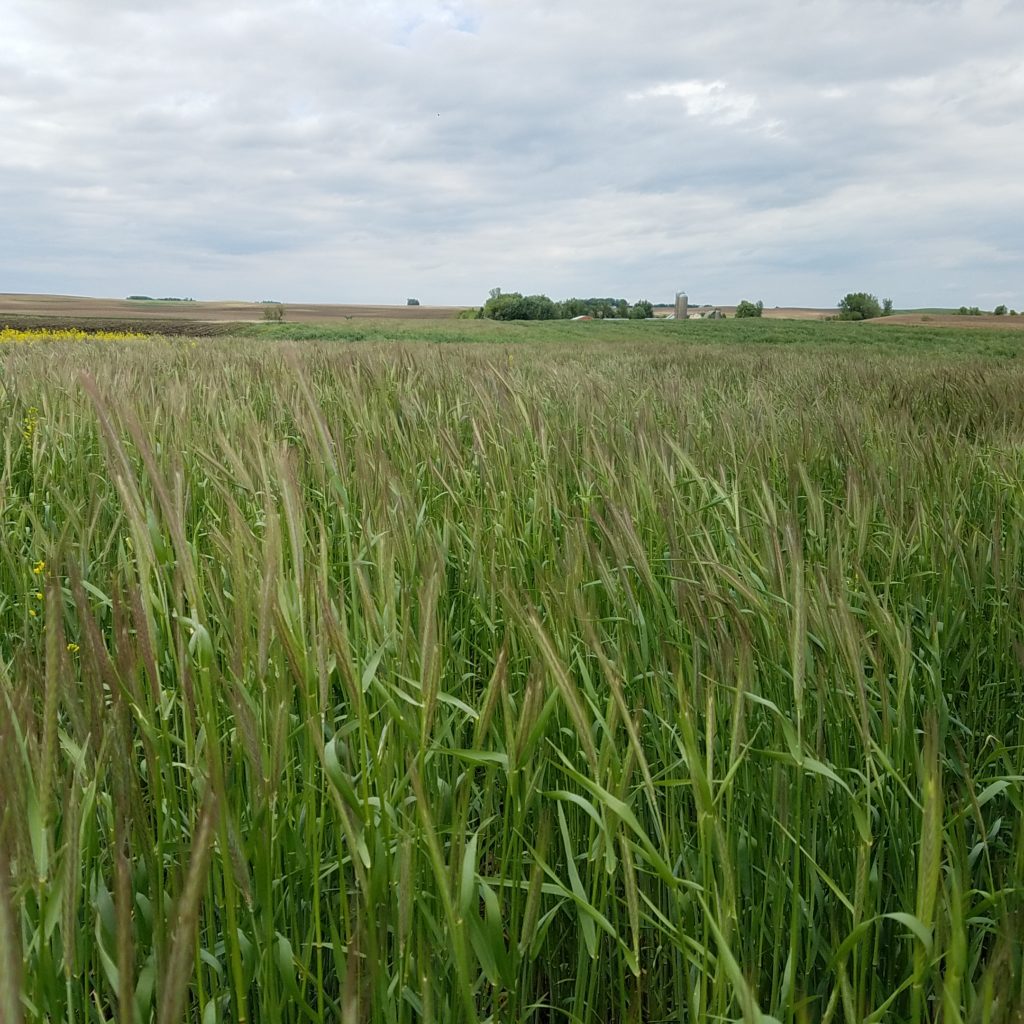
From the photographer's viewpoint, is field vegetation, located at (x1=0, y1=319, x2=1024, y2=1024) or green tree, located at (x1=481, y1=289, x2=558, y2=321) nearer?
field vegetation, located at (x1=0, y1=319, x2=1024, y2=1024)

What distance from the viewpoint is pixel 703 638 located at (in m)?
1.05

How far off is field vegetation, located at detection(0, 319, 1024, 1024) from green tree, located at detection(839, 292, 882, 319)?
36.0 meters

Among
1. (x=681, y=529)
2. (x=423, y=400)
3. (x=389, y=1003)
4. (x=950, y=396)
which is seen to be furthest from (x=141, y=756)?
(x=950, y=396)

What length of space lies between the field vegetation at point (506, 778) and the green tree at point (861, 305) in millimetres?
35997

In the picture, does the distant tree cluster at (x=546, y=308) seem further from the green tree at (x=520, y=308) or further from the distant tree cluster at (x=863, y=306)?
the distant tree cluster at (x=863, y=306)

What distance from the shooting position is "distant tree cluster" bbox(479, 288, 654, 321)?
130 feet

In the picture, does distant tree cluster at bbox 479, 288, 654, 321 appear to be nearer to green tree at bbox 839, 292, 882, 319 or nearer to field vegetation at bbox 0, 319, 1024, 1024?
green tree at bbox 839, 292, 882, 319

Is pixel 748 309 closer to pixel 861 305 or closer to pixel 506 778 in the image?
pixel 861 305

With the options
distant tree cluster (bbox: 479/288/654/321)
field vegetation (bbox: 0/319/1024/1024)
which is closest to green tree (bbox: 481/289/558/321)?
distant tree cluster (bbox: 479/288/654/321)

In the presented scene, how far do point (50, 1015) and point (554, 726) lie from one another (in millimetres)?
552

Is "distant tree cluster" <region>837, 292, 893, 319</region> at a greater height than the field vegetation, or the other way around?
"distant tree cluster" <region>837, 292, 893, 319</region>

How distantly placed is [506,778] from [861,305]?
40295 mm

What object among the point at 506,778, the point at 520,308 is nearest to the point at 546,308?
the point at 520,308

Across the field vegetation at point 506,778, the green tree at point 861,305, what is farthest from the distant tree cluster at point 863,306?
the field vegetation at point 506,778
